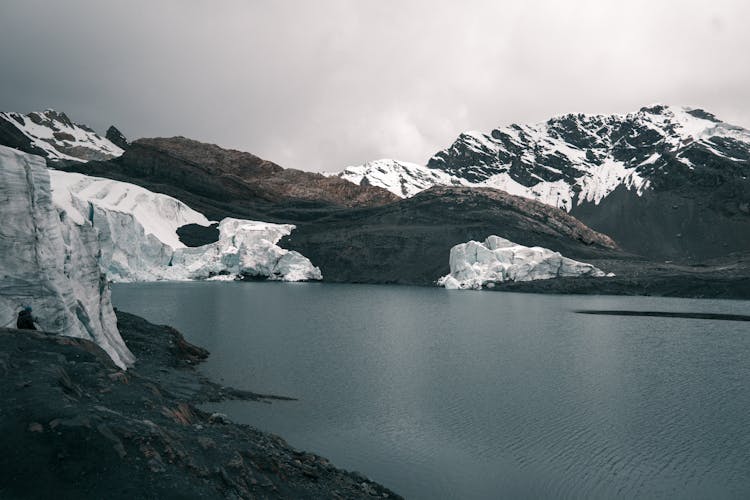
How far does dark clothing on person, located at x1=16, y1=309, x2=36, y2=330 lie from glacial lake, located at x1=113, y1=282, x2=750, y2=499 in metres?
8.79

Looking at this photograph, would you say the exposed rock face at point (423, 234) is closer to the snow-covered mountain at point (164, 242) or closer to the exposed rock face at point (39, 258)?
the snow-covered mountain at point (164, 242)

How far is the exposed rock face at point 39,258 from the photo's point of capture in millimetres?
18734

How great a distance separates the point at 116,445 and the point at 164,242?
429ft

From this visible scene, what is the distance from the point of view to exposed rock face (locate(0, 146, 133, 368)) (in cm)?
1873

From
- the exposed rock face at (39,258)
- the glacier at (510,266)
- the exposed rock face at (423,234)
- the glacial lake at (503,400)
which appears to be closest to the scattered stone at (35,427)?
the exposed rock face at (39,258)

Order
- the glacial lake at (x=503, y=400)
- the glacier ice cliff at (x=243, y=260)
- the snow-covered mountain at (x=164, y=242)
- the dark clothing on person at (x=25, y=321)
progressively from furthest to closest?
the glacier ice cliff at (x=243, y=260), the snow-covered mountain at (x=164, y=242), the glacial lake at (x=503, y=400), the dark clothing on person at (x=25, y=321)

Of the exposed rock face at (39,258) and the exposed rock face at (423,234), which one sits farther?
the exposed rock face at (423,234)

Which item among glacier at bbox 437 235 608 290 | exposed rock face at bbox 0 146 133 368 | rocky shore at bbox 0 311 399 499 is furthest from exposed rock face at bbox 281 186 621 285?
rocky shore at bbox 0 311 399 499

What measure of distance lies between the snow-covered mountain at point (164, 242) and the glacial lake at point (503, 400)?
69943mm

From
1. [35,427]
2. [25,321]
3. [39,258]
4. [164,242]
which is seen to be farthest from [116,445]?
[164,242]

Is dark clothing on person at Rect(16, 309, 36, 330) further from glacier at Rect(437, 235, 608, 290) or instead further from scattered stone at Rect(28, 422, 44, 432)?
glacier at Rect(437, 235, 608, 290)

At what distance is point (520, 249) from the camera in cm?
12019

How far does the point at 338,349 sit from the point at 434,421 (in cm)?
1842

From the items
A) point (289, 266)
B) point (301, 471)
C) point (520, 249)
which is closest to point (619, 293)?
point (520, 249)
